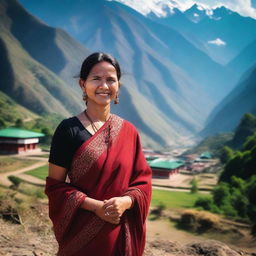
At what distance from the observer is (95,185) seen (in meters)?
2.02

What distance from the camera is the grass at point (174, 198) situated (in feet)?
63.0

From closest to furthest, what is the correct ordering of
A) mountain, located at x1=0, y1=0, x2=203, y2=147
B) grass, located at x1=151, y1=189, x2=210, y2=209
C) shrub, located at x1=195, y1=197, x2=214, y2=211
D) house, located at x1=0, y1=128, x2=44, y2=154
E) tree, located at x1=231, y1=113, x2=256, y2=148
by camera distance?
shrub, located at x1=195, y1=197, x2=214, y2=211
grass, located at x1=151, y1=189, x2=210, y2=209
house, located at x1=0, y1=128, x2=44, y2=154
tree, located at x1=231, y1=113, x2=256, y2=148
mountain, located at x1=0, y1=0, x2=203, y2=147

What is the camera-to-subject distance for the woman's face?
84.4 inches

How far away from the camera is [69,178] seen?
2082 millimetres

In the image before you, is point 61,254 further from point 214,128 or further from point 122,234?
point 214,128

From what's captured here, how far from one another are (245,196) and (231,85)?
196 meters

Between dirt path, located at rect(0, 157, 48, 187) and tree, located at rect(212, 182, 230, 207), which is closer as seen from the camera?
tree, located at rect(212, 182, 230, 207)

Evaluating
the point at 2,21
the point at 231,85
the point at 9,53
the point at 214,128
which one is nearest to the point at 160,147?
the point at 214,128

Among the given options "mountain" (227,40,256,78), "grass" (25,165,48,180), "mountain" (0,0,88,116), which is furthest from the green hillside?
"mountain" (227,40,256,78)

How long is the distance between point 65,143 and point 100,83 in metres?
0.48

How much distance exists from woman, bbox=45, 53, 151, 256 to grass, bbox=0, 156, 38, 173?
23283 mm

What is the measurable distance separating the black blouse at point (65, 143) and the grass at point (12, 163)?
2331 centimetres

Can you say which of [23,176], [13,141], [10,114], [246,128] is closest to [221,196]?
[23,176]

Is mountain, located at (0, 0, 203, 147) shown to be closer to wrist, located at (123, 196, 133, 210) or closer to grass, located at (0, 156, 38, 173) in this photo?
grass, located at (0, 156, 38, 173)
